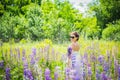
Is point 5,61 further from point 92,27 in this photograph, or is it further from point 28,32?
point 92,27

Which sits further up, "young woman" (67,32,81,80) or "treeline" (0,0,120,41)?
"young woman" (67,32,81,80)

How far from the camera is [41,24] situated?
13.1 metres

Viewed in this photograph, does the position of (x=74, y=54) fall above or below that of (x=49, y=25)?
above

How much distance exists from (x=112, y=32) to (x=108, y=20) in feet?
5.69

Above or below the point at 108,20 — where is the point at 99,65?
above

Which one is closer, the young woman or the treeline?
the young woman

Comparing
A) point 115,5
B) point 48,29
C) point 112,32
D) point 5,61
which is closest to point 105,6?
point 115,5

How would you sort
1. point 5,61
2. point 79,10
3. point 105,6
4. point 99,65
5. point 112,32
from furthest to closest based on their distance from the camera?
point 79,10
point 105,6
point 112,32
point 5,61
point 99,65

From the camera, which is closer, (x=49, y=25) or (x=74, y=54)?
(x=74, y=54)

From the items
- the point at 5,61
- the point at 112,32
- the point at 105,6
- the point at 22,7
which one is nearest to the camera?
the point at 5,61

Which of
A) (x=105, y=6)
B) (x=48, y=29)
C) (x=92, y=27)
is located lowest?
(x=92, y=27)

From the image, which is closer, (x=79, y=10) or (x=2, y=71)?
(x=2, y=71)

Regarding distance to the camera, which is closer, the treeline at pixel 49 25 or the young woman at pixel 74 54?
the young woman at pixel 74 54

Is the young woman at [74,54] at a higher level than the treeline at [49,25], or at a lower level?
higher
